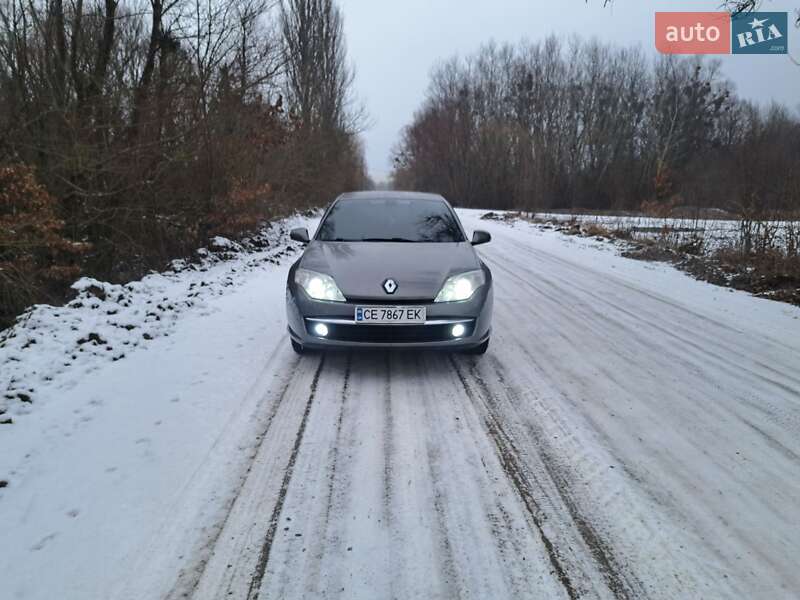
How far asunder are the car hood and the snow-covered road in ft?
2.49

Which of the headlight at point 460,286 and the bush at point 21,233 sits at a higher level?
the bush at point 21,233

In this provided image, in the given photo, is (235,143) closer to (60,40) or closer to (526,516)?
(60,40)

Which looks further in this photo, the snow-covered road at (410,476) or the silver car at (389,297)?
the silver car at (389,297)

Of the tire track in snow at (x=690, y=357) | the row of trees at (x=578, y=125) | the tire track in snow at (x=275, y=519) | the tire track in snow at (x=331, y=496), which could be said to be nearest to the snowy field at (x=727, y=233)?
the tire track in snow at (x=690, y=357)

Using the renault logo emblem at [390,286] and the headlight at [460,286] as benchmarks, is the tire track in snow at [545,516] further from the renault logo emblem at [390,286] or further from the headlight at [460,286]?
the renault logo emblem at [390,286]

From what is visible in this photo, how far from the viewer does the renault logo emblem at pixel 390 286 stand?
403 cm

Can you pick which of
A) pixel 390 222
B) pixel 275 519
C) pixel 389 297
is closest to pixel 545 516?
pixel 275 519

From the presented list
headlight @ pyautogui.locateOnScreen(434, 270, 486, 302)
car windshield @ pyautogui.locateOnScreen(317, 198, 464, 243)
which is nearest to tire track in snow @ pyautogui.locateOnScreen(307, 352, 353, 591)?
headlight @ pyautogui.locateOnScreen(434, 270, 486, 302)

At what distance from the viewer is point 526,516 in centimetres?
249

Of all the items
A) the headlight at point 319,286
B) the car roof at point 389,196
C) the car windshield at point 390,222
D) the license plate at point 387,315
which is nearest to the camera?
the license plate at point 387,315

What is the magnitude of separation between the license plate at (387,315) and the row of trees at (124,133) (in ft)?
14.1

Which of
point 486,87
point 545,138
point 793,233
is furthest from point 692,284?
point 486,87

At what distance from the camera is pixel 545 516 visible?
249cm

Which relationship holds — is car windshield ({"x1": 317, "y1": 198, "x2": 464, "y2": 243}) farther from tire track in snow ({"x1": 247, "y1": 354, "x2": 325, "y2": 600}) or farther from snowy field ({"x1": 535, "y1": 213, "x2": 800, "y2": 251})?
snowy field ({"x1": 535, "y1": 213, "x2": 800, "y2": 251})
